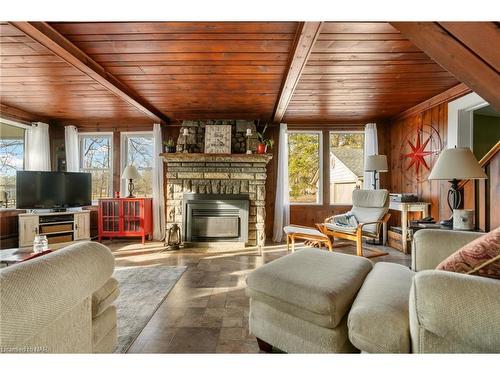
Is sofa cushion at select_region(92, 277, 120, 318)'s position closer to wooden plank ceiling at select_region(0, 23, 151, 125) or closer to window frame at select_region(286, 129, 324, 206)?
wooden plank ceiling at select_region(0, 23, 151, 125)

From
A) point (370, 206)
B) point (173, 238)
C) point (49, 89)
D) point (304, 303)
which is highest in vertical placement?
point (49, 89)

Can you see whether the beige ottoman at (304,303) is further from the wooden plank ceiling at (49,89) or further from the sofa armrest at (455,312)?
the wooden plank ceiling at (49,89)

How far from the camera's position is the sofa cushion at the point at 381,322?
3.55ft

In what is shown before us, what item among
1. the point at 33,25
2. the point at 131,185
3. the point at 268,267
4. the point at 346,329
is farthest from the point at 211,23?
the point at 131,185

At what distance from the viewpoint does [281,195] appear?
4.75 metres

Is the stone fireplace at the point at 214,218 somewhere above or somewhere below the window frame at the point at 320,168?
below

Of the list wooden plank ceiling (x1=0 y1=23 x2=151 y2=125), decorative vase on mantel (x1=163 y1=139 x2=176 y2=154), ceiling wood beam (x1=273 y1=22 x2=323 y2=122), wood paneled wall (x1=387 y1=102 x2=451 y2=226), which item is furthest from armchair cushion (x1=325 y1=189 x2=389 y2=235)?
wooden plank ceiling (x1=0 y1=23 x2=151 y2=125)

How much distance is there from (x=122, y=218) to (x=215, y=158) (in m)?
1.87

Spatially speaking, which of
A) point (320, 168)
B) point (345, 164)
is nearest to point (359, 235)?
point (320, 168)

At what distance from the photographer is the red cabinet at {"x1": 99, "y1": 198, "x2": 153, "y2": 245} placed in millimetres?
4496

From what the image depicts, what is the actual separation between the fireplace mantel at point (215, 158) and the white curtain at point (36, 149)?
2165 mm

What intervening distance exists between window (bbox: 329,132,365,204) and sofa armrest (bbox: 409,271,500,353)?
4.12 meters

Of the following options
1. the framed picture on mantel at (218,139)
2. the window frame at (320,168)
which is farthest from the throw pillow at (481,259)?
the window frame at (320,168)

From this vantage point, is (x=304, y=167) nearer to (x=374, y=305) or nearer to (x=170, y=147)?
(x=170, y=147)
